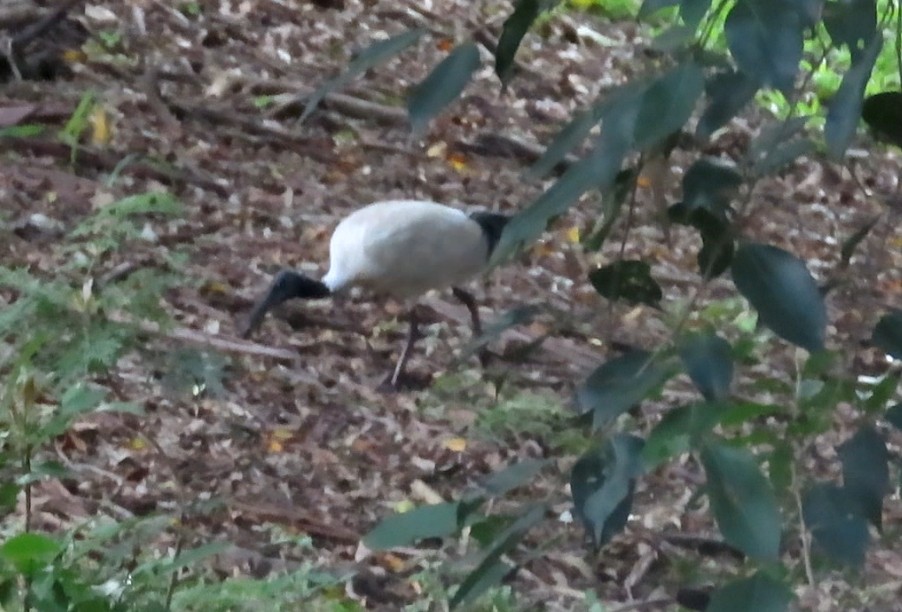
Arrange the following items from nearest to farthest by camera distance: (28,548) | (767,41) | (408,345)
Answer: (767,41) < (28,548) < (408,345)

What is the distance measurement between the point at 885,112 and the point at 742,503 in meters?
0.49

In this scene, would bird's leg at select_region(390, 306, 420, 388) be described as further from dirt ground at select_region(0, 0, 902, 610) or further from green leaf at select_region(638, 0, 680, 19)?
green leaf at select_region(638, 0, 680, 19)

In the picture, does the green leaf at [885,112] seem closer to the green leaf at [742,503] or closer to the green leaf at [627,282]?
the green leaf at [627,282]

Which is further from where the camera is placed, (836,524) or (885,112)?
(885,112)

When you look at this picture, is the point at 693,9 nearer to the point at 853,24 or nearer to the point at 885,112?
the point at 853,24

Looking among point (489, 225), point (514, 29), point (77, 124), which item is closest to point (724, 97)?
point (514, 29)

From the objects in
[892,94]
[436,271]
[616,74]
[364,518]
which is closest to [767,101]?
[616,74]

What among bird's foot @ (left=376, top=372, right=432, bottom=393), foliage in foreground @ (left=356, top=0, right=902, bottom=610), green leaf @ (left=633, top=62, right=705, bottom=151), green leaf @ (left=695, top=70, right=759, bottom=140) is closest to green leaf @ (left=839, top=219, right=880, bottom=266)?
foliage in foreground @ (left=356, top=0, right=902, bottom=610)

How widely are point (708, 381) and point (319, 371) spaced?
10.8 ft

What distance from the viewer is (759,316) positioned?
4.03 ft

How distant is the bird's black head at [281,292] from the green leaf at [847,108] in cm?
341

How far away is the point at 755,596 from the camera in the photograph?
3.81ft

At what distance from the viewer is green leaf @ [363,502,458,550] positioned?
4.85 feet

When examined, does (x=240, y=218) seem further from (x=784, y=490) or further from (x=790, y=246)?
(x=784, y=490)
